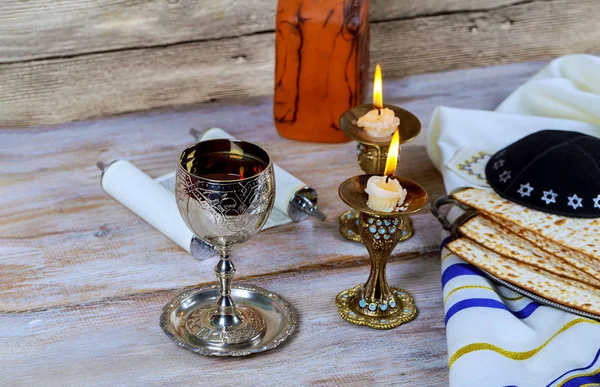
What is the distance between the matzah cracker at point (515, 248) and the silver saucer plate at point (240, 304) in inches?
10.4

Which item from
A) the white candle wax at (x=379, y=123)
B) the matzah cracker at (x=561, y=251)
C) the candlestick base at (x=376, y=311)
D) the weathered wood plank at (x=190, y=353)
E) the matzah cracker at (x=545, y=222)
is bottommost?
the weathered wood plank at (x=190, y=353)

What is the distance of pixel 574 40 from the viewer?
→ 174 cm

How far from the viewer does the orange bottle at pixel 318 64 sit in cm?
125

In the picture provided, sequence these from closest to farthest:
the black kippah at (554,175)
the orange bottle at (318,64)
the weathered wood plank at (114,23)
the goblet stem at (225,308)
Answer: the goblet stem at (225,308) < the black kippah at (554,175) < the orange bottle at (318,64) < the weathered wood plank at (114,23)

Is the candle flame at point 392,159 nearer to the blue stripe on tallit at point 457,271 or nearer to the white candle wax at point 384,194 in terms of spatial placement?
the white candle wax at point 384,194

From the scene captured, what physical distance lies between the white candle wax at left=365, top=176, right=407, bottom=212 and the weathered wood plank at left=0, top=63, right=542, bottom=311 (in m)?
0.23

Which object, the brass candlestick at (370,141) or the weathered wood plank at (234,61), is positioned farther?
the weathered wood plank at (234,61)

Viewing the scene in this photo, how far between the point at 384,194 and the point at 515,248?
0.81 ft

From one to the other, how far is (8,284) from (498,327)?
61 centimetres

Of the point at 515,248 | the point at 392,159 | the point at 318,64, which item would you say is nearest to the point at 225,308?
the point at 392,159

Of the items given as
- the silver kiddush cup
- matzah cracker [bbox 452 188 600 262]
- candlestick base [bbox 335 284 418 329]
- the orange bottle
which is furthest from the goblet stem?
the orange bottle

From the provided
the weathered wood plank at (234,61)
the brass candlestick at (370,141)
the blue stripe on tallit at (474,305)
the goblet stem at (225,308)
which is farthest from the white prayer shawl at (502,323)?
the weathered wood plank at (234,61)

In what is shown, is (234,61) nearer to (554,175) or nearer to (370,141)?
(370,141)

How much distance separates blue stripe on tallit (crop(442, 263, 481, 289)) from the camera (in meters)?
0.96
